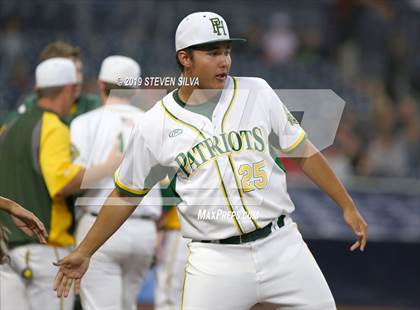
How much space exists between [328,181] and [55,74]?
7.03 feet

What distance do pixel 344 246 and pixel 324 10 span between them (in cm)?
564

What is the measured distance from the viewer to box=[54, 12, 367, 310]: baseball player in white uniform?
→ 193 inches

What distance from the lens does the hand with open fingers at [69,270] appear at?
16.6 feet

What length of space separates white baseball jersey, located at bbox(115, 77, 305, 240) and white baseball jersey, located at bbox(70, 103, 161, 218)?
1.24 metres

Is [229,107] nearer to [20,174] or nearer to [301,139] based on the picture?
[301,139]

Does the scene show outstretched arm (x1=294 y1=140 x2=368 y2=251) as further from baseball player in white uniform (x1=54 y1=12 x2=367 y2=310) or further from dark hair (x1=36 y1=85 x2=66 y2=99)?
dark hair (x1=36 y1=85 x2=66 y2=99)

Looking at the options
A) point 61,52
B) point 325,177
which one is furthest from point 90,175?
point 325,177

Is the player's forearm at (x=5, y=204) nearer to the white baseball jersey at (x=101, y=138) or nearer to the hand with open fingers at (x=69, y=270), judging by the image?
the hand with open fingers at (x=69, y=270)

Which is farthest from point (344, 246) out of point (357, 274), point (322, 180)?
point (322, 180)

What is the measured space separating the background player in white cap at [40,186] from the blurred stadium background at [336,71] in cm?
442

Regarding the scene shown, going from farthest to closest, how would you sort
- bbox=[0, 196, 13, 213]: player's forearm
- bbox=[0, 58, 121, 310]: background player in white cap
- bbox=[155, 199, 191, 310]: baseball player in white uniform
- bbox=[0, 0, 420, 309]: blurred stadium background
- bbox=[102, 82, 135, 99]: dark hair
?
bbox=[0, 0, 420, 309]: blurred stadium background → bbox=[155, 199, 191, 310]: baseball player in white uniform → bbox=[102, 82, 135, 99]: dark hair → bbox=[0, 58, 121, 310]: background player in white cap → bbox=[0, 196, 13, 213]: player's forearm

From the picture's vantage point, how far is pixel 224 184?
4.95 metres

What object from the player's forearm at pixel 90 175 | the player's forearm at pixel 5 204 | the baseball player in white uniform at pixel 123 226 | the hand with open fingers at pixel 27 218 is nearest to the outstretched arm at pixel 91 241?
the hand with open fingers at pixel 27 218

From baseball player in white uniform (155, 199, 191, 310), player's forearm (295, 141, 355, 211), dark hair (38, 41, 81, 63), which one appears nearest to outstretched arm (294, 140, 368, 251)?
player's forearm (295, 141, 355, 211)
